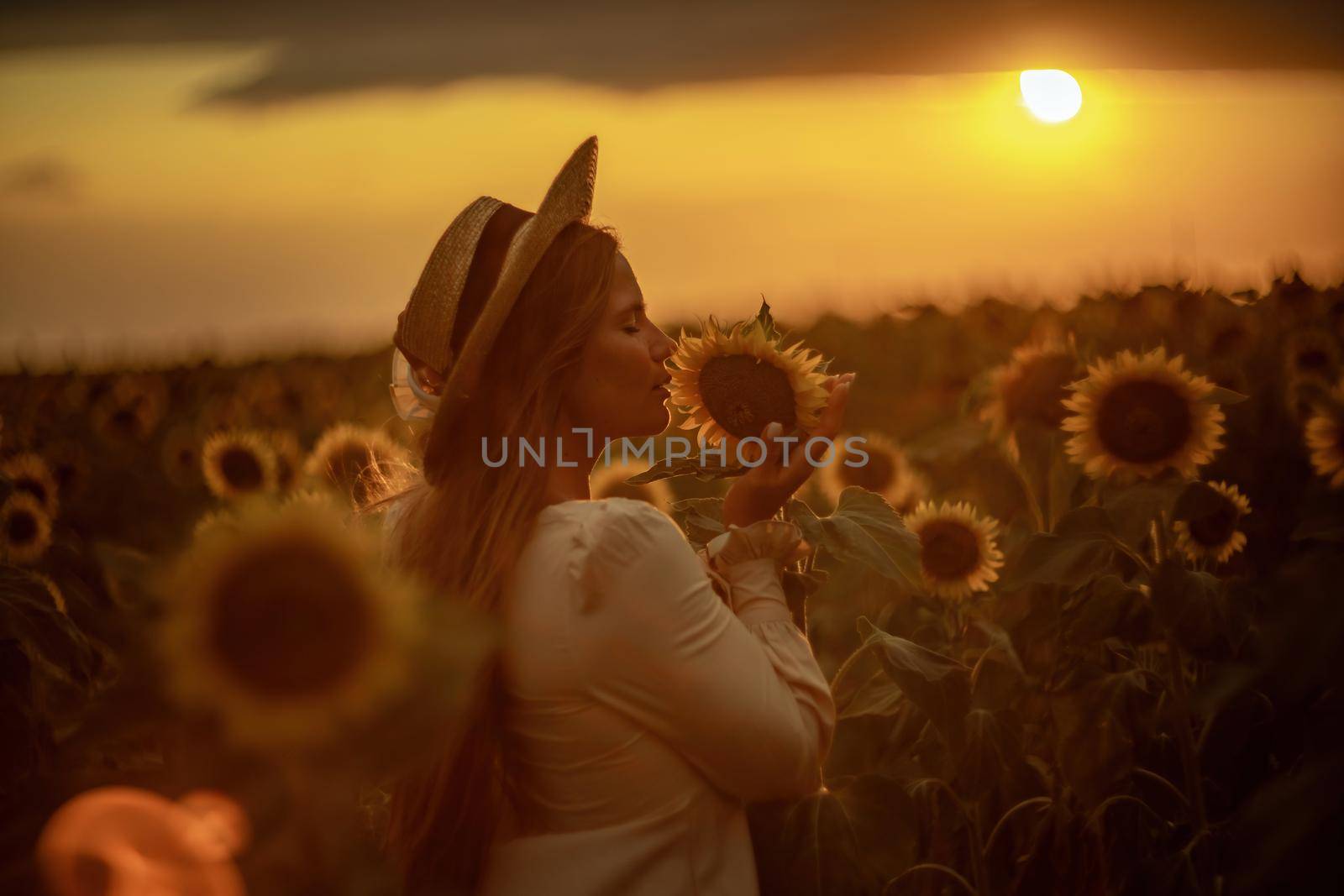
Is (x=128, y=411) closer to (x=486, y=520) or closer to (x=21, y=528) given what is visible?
(x=21, y=528)

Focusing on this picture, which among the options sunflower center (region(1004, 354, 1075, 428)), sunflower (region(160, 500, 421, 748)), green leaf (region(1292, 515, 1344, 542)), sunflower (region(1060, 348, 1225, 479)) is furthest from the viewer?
sunflower center (region(1004, 354, 1075, 428))

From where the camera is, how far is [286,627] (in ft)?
2.23

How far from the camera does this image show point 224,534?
0.69 m

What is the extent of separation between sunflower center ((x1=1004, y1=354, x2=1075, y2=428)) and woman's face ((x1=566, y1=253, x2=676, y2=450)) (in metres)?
1.92

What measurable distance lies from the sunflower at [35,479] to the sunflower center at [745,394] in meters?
3.95

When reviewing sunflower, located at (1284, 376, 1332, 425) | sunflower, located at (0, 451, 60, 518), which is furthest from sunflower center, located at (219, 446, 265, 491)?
sunflower, located at (1284, 376, 1332, 425)

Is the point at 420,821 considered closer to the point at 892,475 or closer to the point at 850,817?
the point at 850,817

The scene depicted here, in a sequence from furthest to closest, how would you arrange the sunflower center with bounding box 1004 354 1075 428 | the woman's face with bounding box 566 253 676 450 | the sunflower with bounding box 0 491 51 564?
the sunflower with bounding box 0 491 51 564 < the sunflower center with bounding box 1004 354 1075 428 < the woman's face with bounding box 566 253 676 450

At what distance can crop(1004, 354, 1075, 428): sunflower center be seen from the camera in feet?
13.5

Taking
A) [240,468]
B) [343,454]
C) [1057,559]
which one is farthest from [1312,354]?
[240,468]

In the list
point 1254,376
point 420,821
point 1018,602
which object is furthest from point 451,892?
point 1254,376

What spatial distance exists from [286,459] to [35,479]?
1130mm

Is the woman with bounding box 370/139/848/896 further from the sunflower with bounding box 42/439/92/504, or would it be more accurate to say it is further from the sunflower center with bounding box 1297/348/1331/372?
the sunflower with bounding box 42/439/92/504

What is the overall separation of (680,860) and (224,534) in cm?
173
